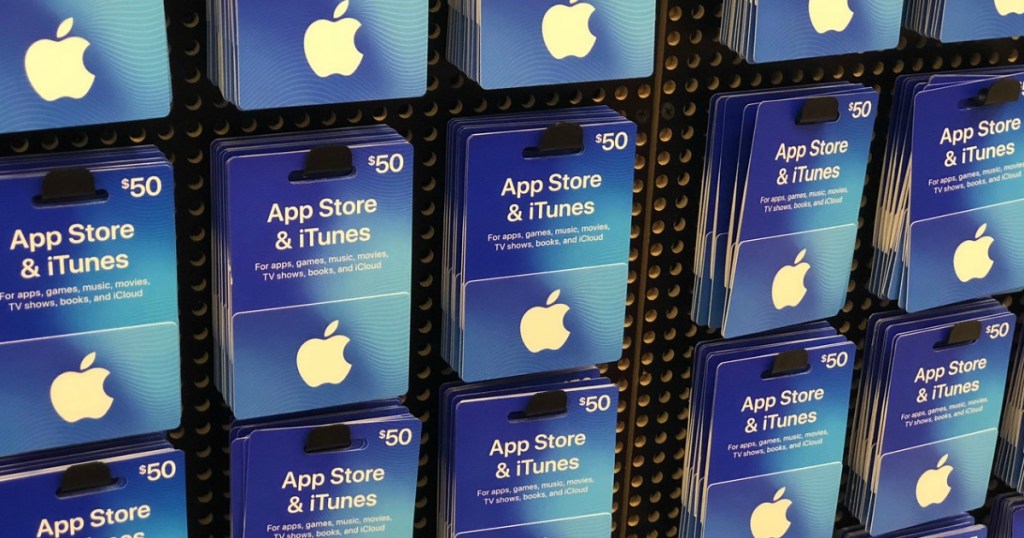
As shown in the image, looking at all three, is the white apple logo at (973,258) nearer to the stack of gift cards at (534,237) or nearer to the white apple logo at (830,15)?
the white apple logo at (830,15)

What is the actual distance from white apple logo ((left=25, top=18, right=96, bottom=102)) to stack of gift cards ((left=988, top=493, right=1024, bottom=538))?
1.65 metres

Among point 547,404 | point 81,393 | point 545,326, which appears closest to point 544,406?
A: point 547,404

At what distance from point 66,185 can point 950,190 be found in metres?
1.19

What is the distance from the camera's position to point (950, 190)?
1856 millimetres

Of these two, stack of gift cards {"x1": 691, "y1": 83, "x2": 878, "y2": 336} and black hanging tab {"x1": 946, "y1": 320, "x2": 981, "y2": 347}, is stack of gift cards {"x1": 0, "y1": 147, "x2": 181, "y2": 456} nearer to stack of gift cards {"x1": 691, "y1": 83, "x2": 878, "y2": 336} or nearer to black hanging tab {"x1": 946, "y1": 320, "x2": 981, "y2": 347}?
stack of gift cards {"x1": 691, "y1": 83, "x2": 878, "y2": 336}

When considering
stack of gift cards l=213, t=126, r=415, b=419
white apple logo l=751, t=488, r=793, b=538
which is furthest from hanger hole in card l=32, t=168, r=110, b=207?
white apple logo l=751, t=488, r=793, b=538

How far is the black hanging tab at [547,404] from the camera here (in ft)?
5.63

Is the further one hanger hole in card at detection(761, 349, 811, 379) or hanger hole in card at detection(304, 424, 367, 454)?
hanger hole in card at detection(761, 349, 811, 379)

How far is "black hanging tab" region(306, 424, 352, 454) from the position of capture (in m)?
1.60

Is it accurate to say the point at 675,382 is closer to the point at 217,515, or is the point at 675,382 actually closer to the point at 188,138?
the point at 217,515

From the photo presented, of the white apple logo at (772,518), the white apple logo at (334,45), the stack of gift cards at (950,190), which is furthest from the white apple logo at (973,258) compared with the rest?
the white apple logo at (334,45)

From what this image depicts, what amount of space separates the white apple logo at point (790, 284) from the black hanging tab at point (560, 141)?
370mm

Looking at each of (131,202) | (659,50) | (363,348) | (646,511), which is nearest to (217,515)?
(363,348)

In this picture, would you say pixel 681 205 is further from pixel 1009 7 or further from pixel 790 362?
pixel 1009 7
